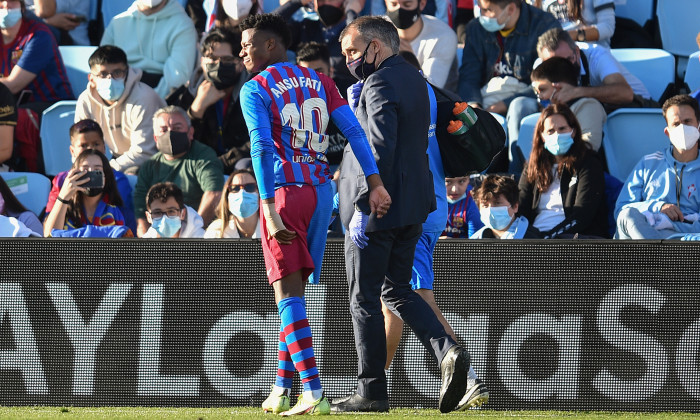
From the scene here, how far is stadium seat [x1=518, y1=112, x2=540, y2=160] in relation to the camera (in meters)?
7.94

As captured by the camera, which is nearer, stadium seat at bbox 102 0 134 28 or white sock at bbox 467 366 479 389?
white sock at bbox 467 366 479 389

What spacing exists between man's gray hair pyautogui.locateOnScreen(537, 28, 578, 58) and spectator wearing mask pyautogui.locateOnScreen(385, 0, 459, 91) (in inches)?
34.3

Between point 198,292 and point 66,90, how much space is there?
15.4 ft

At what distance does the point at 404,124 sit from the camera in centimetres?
467

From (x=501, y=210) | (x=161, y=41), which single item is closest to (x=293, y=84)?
(x=501, y=210)

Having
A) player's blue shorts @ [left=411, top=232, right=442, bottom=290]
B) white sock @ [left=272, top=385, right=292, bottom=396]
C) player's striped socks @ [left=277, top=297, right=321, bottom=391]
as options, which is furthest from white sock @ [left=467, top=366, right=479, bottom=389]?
white sock @ [left=272, top=385, right=292, bottom=396]

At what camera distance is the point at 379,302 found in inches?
185

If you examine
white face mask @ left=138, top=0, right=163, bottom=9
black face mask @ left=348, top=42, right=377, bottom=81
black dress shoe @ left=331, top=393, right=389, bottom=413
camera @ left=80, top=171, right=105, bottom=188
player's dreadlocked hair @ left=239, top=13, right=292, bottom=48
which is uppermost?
white face mask @ left=138, top=0, right=163, bottom=9

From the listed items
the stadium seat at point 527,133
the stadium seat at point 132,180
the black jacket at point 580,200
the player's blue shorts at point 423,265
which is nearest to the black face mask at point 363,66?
the player's blue shorts at point 423,265

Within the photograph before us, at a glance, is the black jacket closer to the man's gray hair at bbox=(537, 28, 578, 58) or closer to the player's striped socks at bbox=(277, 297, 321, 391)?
the man's gray hair at bbox=(537, 28, 578, 58)

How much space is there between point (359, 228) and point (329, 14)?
190 inches

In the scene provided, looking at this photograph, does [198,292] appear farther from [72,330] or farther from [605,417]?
[605,417]

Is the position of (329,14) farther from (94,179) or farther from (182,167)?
(94,179)

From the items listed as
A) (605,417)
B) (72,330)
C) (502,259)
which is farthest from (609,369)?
(72,330)
